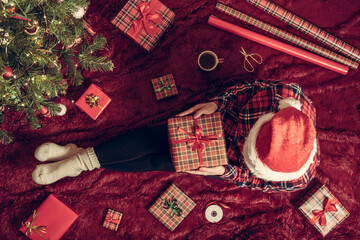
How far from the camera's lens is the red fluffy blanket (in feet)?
5.08

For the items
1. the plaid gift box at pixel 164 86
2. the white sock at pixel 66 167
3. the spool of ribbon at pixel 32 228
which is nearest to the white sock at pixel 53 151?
the white sock at pixel 66 167

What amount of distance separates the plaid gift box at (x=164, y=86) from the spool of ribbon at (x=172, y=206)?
1.96 feet

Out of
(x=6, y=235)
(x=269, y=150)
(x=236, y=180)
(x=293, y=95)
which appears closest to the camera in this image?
(x=269, y=150)

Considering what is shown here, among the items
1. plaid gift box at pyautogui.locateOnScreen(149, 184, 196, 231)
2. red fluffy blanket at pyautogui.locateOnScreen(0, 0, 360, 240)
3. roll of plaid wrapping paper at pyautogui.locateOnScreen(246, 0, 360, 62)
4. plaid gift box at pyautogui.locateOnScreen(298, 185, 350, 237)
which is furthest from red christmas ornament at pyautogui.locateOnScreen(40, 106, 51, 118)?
plaid gift box at pyautogui.locateOnScreen(298, 185, 350, 237)

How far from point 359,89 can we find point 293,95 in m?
0.86

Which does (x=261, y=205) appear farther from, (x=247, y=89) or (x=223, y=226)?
(x=247, y=89)

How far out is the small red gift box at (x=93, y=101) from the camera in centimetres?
147

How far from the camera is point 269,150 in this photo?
80 centimetres

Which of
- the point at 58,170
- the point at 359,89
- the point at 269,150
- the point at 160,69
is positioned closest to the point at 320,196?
the point at 359,89

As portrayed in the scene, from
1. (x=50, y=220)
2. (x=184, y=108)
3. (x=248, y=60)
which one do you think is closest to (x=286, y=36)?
(x=248, y=60)

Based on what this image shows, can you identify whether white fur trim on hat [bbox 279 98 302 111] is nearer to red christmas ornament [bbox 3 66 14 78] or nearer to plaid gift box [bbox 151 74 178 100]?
plaid gift box [bbox 151 74 178 100]

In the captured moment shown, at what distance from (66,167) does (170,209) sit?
62 cm

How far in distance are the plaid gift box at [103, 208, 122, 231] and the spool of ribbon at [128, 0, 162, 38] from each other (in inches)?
40.0

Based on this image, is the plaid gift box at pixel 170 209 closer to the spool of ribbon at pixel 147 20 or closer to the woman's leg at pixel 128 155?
the woman's leg at pixel 128 155
